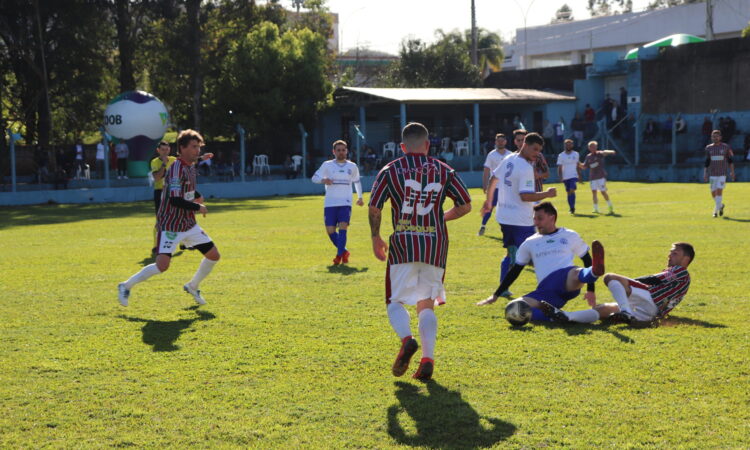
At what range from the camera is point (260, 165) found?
37969 millimetres

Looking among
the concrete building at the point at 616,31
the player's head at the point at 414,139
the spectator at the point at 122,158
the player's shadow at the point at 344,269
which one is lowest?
the player's shadow at the point at 344,269

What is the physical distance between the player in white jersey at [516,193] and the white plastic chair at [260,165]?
93.4 ft

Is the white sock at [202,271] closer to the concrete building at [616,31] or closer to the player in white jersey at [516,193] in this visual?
the player in white jersey at [516,193]

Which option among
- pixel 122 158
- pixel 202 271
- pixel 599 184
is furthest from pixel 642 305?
pixel 122 158

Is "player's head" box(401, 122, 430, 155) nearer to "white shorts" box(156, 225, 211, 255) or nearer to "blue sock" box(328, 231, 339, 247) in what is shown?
"white shorts" box(156, 225, 211, 255)

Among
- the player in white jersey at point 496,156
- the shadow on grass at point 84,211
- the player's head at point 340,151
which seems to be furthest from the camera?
the shadow on grass at point 84,211

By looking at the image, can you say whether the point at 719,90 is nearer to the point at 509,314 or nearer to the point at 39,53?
the point at 39,53

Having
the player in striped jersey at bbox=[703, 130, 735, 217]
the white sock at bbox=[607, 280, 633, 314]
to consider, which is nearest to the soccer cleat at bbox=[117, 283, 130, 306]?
the white sock at bbox=[607, 280, 633, 314]

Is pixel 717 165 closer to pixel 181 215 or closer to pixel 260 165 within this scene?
pixel 181 215

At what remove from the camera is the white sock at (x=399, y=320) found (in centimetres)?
617

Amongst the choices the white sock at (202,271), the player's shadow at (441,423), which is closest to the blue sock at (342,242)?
the white sock at (202,271)

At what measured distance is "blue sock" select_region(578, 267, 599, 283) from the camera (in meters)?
7.68

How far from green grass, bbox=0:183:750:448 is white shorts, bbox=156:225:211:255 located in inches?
27.9

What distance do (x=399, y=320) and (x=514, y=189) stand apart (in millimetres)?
3632
